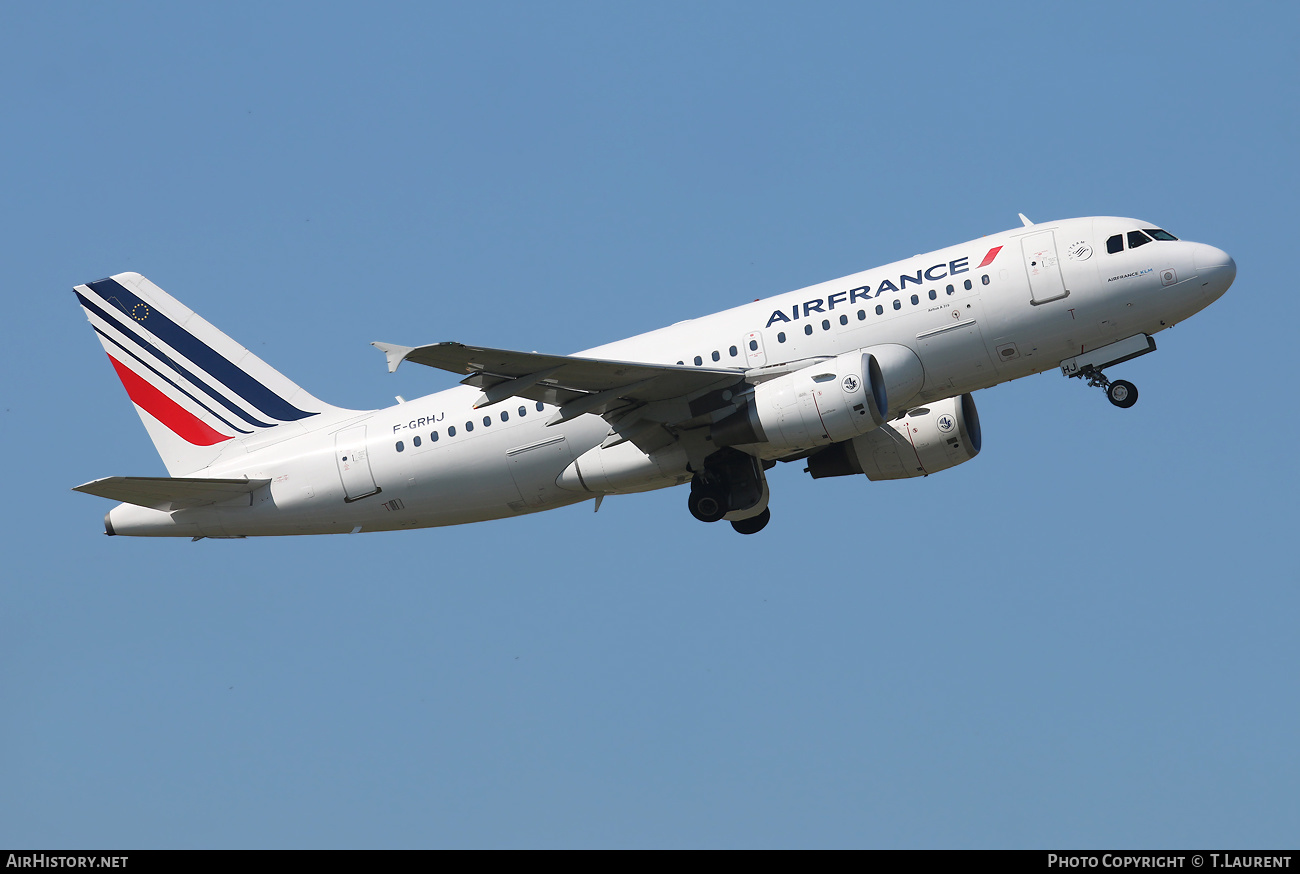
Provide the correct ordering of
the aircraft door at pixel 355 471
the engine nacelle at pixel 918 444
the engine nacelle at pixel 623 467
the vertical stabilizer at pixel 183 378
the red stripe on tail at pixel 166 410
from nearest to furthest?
the engine nacelle at pixel 623 467 < the aircraft door at pixel 355 471 < the engine nacelle at pixel 918 444 < the vertical stabilizer at pixel 183 378 < the red stripe on tail at pixel 166 410

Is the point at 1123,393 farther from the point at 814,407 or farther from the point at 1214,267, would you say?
the point at 814,407

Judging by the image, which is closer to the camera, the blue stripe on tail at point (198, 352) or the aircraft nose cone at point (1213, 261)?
the aircraft nose cone at point (1213, 261)

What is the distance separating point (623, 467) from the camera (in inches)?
1287

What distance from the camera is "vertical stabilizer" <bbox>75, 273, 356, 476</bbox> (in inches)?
1448

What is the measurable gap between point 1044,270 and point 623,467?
33.8ft

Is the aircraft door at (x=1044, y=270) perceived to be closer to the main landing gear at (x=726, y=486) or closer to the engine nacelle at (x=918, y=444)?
the engine nacelle at (x=918, y=444)

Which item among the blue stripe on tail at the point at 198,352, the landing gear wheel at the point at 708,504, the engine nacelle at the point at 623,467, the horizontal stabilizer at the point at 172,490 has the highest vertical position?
the blue stripe on tail at the point at 198,352

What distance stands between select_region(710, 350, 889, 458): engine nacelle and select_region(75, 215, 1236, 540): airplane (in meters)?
0.04

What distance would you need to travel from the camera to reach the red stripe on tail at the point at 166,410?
121ft

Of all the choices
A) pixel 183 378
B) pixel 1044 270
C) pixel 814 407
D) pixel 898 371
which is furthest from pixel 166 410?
pixel 1044 270

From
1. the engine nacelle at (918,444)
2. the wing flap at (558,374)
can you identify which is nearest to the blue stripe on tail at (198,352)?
the wing flap at (558,374)

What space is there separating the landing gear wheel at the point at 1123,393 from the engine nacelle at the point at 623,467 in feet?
32.1
